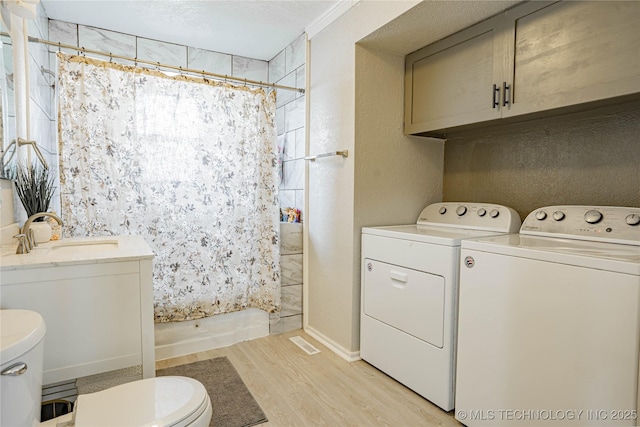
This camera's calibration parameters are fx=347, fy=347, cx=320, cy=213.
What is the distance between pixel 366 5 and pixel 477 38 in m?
0.68

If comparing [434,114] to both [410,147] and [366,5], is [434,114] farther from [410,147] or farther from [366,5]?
[366,5]

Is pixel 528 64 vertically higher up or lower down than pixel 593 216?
higher up

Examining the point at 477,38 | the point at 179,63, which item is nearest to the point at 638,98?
the point at 477,38

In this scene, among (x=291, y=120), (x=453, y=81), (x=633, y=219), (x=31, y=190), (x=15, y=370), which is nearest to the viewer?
(x=15, y=370)

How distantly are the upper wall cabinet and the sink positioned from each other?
1956mm

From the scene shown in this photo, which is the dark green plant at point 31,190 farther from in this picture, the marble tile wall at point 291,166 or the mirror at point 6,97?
the marble tile wall at point 291,166

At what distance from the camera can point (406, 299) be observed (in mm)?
1932

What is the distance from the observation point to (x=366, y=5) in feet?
6.86

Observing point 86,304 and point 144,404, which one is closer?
point 144,404

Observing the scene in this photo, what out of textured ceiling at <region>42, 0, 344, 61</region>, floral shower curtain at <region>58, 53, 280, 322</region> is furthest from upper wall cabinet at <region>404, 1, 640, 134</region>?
floral shower curtain at <region>58, 53, 280, 322</region>

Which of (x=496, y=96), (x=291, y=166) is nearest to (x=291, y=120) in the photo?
(x=291, y=166)

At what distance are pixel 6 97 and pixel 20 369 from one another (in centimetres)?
133

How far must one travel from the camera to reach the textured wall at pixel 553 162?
167 centimetres

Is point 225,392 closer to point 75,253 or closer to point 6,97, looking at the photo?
point 75,253
